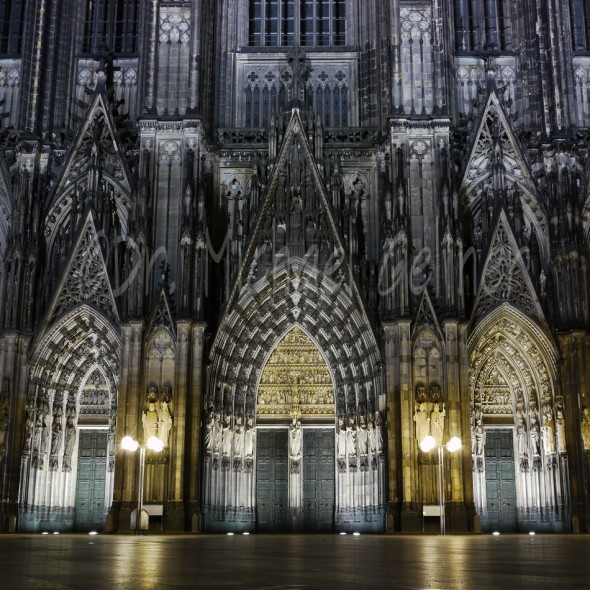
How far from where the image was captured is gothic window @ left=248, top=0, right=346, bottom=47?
30.2 m

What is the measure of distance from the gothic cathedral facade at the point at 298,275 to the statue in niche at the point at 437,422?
6 centimetres

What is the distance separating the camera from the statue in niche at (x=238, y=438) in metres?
26.6

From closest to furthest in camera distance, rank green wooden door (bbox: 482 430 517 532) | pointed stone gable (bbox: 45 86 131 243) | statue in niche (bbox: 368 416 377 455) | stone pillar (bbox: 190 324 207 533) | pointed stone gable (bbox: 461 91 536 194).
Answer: stone pillar (bbox: 190 324 207 533)
statue in niche (bbox: 368 416 377 455)
green wooden door (bbox: 482 430 517 532)
pointed stone gable (bbox: 461 91 536 194)
pointed stone gable (bbox: 45 86 131 243)

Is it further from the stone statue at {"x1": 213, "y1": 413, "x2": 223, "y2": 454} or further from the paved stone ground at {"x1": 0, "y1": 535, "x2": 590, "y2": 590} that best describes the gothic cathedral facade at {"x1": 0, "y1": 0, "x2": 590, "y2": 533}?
the paved stone ground at {"x1": 0, "y1": 535, "x2": 590, "y2": 590}

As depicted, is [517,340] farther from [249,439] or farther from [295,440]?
[249,439]

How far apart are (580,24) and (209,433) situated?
18437 mm

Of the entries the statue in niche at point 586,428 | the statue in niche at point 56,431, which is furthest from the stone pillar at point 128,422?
the statue in niche at point 586,428

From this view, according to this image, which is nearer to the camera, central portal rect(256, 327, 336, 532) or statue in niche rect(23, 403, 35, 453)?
statue in niche rect(23, 403, 35, 453)

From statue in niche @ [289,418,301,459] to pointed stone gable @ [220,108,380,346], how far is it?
427 cm

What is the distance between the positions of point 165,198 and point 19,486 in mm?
9533

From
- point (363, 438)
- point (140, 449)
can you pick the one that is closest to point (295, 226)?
point (363, 438)

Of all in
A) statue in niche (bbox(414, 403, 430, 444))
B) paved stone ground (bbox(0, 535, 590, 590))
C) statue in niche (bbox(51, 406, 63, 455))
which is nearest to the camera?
paved stone ground (bbox(0, 535, 590, 590))

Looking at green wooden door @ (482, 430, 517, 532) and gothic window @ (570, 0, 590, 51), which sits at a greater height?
gothic window @ (570, 0, 590, 51)

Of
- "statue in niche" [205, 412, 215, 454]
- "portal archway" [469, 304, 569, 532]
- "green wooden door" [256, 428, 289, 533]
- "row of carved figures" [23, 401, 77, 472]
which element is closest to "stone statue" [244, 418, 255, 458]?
"green wooden door" [256, 428, 289, 533]
